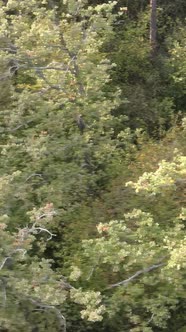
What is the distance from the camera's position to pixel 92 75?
800 cm

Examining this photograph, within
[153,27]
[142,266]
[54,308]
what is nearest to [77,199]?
[142,266]

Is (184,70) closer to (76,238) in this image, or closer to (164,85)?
(164,85)

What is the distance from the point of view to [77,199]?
766 centimetres

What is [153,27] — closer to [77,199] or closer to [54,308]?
[77,199]

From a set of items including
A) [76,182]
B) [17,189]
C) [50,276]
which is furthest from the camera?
[76,182]

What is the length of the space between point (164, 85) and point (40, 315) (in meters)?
7.61

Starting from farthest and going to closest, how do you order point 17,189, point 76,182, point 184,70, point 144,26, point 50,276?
point 144,26 → point 184,70 → point 76,182 → point 17,189 → point 50,276

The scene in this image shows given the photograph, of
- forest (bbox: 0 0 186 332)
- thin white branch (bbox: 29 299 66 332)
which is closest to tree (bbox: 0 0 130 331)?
forest (bbox: 0 0 186 332)

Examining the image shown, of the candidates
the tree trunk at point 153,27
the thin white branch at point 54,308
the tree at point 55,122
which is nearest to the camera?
the thin white branch at point 54,308

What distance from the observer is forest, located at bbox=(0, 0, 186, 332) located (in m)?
5.80

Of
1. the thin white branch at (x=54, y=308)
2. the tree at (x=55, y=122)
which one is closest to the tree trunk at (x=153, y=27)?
the tree at (x=55, y=122)

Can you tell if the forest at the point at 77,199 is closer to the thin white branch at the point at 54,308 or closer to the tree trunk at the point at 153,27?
the thin white branch at the point at 54,308

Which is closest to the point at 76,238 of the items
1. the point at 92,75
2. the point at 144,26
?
A: the point at 92,75

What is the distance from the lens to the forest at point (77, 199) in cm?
580
